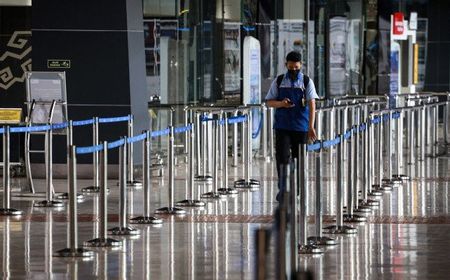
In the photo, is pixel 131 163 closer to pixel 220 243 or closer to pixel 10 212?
pixel 10 212

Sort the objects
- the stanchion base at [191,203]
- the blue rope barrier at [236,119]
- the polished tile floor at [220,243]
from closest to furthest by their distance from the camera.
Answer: the polished tile floor at [220,243], the stanchion base at [191,203], the blue rope barrier at [236,119]


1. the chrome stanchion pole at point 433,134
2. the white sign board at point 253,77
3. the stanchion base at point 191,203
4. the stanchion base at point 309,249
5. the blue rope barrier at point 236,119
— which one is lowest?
the stanchion base at point 309,249

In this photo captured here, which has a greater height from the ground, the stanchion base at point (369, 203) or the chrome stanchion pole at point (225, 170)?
the chrome stanchion pole at point (225, 170)

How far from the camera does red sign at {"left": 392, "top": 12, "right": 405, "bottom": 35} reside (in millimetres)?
42344

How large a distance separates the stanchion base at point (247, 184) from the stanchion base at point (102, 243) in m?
7.32

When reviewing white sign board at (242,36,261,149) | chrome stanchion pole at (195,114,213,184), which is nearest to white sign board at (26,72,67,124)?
chrome stanchion pole at (195,114,213,184)

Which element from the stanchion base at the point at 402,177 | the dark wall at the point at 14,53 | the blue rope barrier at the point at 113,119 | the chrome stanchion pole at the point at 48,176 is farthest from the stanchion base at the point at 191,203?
the dark wall at the point at 14,53

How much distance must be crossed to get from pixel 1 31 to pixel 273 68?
8586 millimetres

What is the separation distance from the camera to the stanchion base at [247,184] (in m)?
23.3

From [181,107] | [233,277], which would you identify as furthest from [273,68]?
[233,277]

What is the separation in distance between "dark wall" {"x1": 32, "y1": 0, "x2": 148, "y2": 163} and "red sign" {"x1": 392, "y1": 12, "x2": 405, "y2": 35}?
18591mm

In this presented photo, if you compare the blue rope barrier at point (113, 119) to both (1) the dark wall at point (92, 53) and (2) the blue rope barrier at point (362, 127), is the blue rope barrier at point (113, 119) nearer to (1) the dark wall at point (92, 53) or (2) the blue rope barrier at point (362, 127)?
(1) the dark wall at point (92, 53)

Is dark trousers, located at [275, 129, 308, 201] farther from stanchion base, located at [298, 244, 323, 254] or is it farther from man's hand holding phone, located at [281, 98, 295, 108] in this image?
stanchion base, located at [298, 244, 323, 254]

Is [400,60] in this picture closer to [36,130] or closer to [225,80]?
[225,80]
